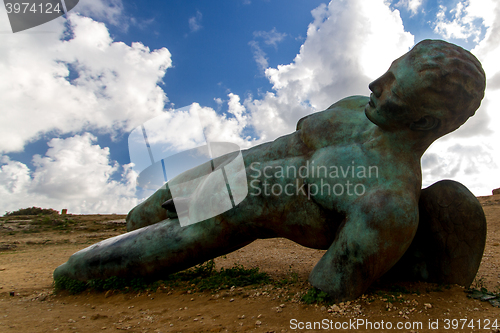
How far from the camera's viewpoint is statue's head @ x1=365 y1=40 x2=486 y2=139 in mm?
2203

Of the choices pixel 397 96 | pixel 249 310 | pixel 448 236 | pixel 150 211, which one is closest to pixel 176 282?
pixel 150 211

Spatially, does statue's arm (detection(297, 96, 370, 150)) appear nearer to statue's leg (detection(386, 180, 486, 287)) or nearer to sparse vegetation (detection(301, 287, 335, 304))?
statue's leg (detection(386, 180, 486, 287))

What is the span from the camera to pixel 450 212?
8.94 feet

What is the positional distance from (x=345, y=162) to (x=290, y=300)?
4.05 ft

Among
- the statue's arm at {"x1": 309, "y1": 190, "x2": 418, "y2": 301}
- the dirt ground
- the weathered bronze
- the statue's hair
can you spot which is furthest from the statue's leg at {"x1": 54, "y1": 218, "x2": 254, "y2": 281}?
the statue's hair

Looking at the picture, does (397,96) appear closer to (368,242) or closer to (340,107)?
(340,107)

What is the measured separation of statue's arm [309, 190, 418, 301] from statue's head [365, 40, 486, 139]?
2.01 feet

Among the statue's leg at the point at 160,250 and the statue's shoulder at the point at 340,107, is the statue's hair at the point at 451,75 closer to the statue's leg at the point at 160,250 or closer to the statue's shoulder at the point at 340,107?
the statue's shoulder at the point at 340,107

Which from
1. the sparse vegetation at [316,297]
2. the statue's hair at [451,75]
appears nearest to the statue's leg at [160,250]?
the sparse vegetation at [316,297]

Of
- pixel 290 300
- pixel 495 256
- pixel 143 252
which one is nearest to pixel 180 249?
pixel 143 252

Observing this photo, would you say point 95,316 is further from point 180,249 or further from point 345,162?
point 345,162

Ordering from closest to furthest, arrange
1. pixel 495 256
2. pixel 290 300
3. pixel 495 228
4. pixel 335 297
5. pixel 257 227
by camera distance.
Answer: pixel 335 297
pixel 290 300
pixel 257 227
pixel 495 256
pixel 495 228

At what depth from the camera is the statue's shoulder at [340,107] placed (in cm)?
300

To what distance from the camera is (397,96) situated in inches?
93.7
